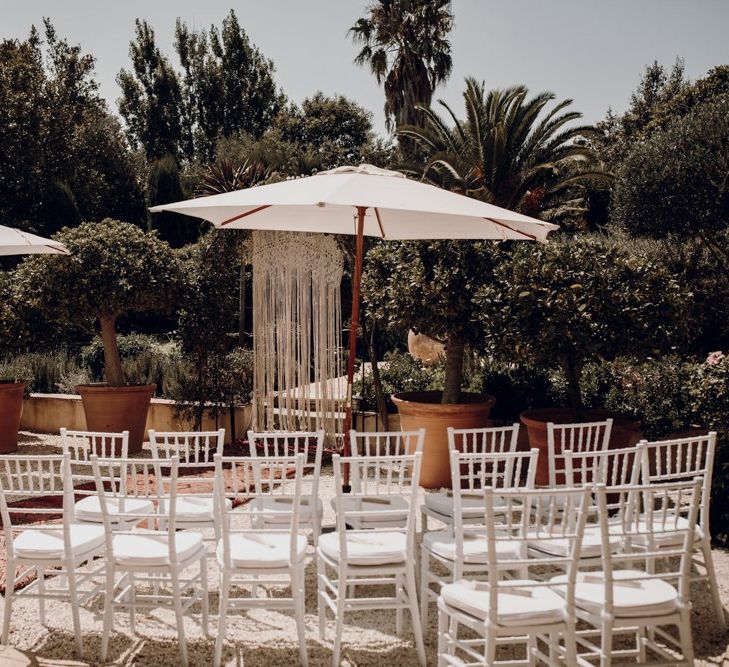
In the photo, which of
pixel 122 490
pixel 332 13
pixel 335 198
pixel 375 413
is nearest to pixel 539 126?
pixel 332 13

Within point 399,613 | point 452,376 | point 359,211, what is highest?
point 359,211

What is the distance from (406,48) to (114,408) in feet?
51.1

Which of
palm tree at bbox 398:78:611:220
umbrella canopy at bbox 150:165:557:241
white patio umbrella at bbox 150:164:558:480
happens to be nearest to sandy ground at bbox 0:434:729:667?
white patio umbrella at bbox 150:164:558:480

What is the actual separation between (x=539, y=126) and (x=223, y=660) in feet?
44.3

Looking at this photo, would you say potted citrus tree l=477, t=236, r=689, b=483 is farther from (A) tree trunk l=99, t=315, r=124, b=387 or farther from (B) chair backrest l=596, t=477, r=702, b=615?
(A) tree trunk l=99, t=315, r=124, b=387

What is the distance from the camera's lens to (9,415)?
855 centimetres

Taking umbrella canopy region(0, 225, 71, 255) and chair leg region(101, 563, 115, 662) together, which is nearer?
chair leg region(101, 563, 115, 662)

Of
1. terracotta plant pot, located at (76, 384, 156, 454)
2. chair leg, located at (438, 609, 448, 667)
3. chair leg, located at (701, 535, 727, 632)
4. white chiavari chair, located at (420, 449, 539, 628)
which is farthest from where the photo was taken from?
terracotta plant pot, located at (76, 384, 156, 454)

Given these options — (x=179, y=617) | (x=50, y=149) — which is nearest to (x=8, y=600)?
(x=179, y=617)

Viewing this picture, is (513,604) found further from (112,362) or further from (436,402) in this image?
(112,362)

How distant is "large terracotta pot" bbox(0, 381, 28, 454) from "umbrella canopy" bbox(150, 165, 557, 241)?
438cm

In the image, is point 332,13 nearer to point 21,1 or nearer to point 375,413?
point 375,413

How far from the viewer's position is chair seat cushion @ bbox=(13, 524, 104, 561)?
350cm

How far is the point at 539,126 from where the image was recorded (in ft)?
49.2
